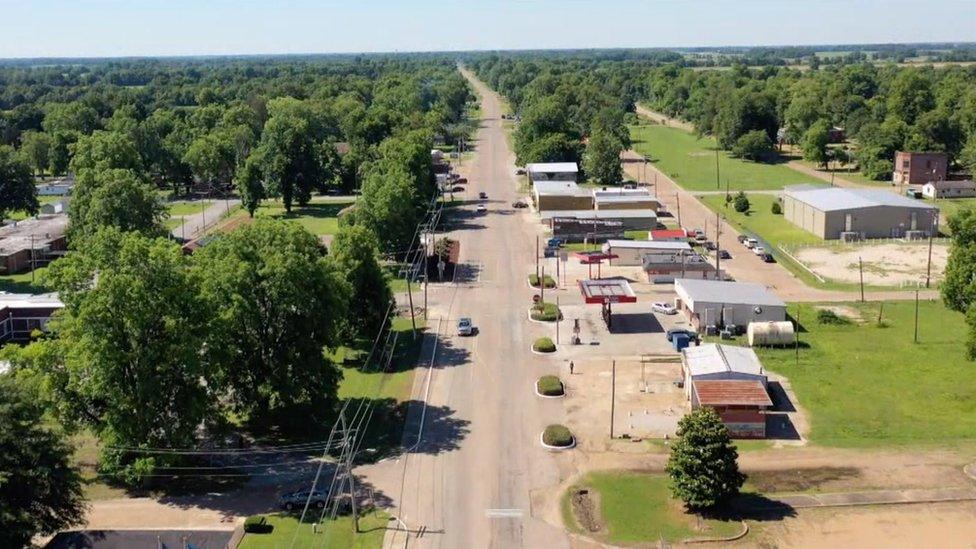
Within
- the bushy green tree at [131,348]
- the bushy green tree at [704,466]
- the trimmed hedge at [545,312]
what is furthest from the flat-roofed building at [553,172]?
the bushy green tree at [704,466]

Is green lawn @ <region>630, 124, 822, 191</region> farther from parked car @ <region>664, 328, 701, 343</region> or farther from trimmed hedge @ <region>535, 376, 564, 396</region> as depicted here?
trimmed hedge @ <region>535, 376, 564, 396</region>

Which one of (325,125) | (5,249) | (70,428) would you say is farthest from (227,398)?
(325,125)

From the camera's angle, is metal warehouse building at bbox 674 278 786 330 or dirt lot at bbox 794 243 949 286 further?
dirt lot at bbox 794 243 949 286

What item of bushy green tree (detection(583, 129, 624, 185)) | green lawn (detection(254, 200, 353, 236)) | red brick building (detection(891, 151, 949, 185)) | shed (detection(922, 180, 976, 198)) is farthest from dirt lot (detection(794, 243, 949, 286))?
green lawn (detection(254, 200, 353, 236))

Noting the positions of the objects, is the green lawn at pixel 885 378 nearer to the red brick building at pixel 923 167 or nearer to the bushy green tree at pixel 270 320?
the bushy green tree at pixel 270 320

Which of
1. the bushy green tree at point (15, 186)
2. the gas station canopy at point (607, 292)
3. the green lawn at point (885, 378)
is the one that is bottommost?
the green lawn at point (885, 378)

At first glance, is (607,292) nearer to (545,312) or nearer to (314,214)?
(545,312)
